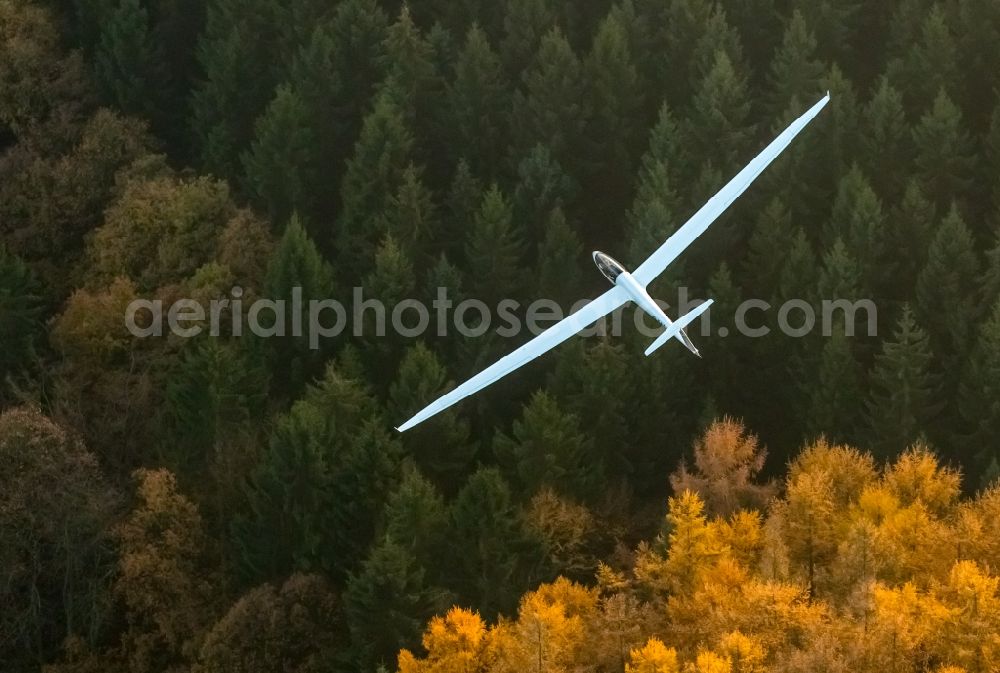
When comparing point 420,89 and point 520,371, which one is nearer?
point 520,371

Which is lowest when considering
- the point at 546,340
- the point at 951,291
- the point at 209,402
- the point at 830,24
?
the point at 546,340

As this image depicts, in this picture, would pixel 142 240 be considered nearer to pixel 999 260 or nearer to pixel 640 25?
pixel 640 25

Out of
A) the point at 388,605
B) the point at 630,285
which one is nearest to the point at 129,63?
the point at 388,605

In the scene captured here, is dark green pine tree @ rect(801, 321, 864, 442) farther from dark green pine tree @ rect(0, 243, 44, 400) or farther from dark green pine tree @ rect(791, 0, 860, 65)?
dark green pine tree @ rect(0, 243, 44, 400)

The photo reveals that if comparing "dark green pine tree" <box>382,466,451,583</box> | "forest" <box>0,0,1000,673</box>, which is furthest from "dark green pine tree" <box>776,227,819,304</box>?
"dark green pine tree" <box>382,466,451,583</box>

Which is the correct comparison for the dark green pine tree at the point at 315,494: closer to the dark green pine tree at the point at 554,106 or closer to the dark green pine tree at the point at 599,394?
the dark green pine tree at the point at 599,394

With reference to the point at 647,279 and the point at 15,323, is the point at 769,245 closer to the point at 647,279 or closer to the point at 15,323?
the point at 647,279
